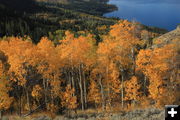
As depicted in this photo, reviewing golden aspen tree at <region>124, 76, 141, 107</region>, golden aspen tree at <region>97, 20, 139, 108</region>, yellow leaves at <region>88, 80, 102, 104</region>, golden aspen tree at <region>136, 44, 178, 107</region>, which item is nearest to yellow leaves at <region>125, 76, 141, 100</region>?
golden aspen tree at <region>124, 76, 141, 107</region>

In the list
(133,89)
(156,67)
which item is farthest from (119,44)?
(133,89)

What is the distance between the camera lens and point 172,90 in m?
39.7

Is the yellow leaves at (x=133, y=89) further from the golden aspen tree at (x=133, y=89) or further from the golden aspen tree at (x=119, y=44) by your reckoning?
the golden aspen tree at (x=119, y=44)

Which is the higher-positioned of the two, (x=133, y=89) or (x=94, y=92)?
(x=133, y=89)

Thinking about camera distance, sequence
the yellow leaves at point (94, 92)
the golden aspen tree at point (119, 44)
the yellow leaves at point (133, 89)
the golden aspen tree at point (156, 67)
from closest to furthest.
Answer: the golden aspen tree at point (119, 44), the golden aspen tree at point (156, 67), the yellow leaves at point (133, 89), the yellow leaves at point (94, 92)

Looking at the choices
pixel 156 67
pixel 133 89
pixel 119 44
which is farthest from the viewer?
pixel 133 89

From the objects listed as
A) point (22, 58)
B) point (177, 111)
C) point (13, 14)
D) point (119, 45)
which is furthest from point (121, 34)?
point (13, 14)

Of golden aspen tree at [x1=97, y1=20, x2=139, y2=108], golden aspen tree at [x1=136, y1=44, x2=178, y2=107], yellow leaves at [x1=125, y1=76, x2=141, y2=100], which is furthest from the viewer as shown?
yellow leaves at [x1=125, y1=76, x2=141, y2=100]

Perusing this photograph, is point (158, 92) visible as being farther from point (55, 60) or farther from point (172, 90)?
point (55, 60)

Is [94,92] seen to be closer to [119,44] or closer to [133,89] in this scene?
[133,89]

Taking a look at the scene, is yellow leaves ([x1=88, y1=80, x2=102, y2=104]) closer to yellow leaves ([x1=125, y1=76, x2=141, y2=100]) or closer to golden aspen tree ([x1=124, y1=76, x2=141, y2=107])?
golden aspen tree ([x1=124, y1=76, x2=141, y2=107])

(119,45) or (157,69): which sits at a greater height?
(119,45)

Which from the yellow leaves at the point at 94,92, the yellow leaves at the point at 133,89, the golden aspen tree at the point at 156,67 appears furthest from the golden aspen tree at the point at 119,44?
the yellow leaves at the point at 94,92

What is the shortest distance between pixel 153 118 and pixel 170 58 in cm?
2115
